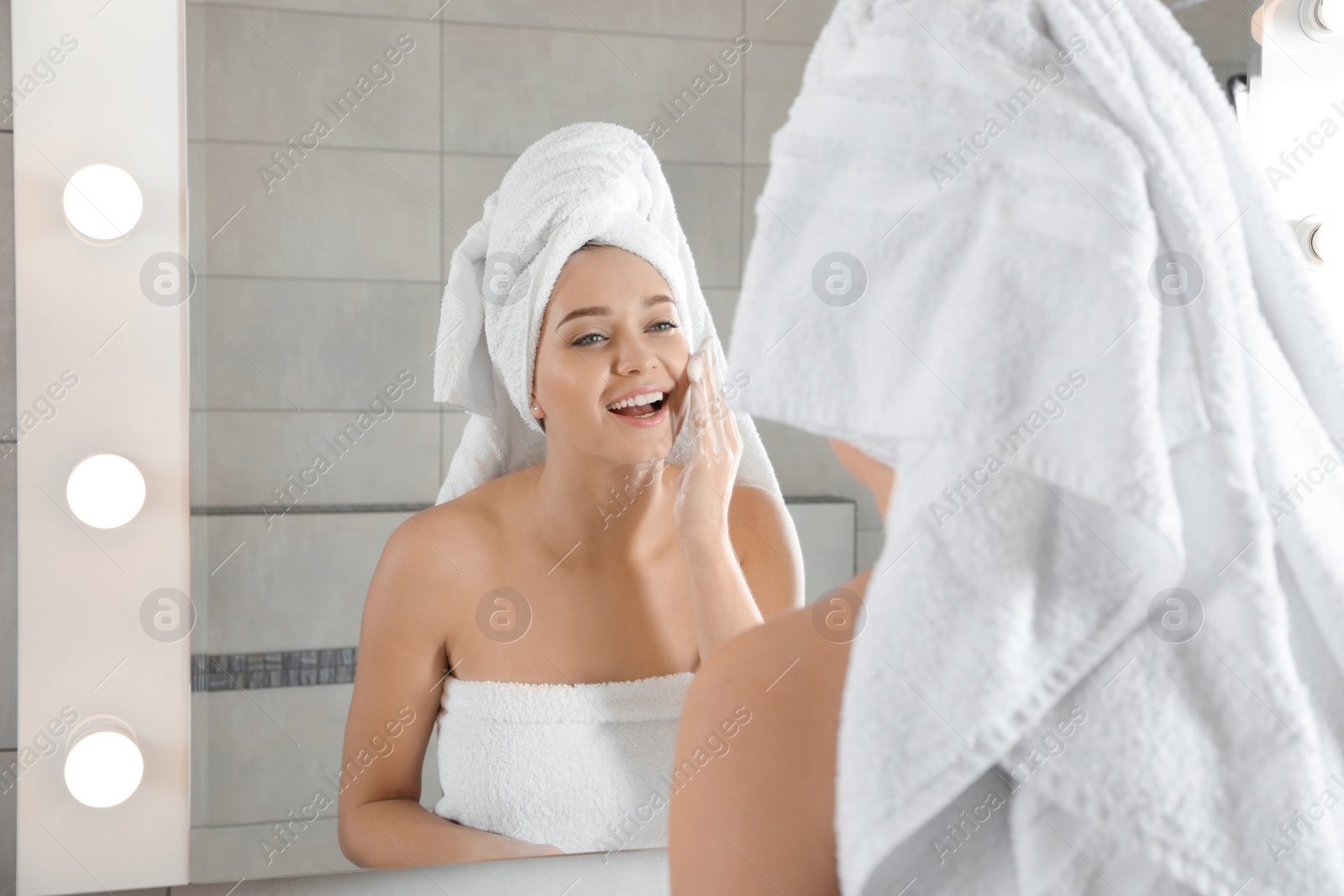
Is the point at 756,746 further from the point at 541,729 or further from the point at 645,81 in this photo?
the point at 645,81

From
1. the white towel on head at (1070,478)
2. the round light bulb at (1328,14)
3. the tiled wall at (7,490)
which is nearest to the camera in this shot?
the white towel on head at (1070,478)

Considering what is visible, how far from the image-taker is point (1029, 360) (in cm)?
36

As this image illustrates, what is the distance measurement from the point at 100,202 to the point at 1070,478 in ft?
2.34

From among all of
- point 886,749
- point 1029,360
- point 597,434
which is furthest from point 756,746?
point 597,434

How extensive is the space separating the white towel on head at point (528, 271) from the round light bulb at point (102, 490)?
0.77 ft

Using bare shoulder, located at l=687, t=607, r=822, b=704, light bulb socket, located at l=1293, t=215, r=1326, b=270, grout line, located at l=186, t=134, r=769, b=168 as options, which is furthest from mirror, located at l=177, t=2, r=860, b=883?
light bulb socket, located at l=1293, t=215, r=1326, b=270

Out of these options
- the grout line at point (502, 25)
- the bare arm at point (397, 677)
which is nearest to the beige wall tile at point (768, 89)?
the grout line at point (502, 25)

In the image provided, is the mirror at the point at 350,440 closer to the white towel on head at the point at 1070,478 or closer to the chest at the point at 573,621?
the chest at the point at 573,621

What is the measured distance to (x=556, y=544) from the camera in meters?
0.78

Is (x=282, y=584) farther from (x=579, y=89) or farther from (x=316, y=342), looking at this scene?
(x=579, y=89)

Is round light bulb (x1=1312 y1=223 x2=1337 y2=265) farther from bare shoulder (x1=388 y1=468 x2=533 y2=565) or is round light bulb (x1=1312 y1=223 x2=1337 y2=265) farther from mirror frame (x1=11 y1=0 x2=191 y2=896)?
mirror frame (x1=11 y1=0 x2=191 y2=896)

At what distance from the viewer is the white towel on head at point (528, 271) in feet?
2.46

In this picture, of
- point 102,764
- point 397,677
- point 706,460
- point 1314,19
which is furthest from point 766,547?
point 1314,19

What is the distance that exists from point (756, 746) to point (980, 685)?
0.32ft
